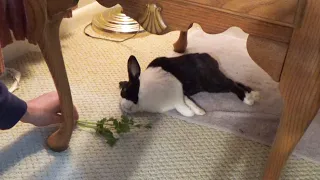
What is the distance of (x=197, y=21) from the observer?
639 millimetres

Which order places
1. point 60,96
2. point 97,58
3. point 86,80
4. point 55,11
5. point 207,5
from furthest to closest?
point 97,58, point 86,80, point 60,96, point 55,11, point 207,5

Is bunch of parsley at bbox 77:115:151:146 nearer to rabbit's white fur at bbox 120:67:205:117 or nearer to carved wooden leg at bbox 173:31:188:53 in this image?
rabbit's white fur at bbox 120:67:205:117

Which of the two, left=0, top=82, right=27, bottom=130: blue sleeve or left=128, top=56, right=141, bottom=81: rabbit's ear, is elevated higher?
left=0, top=82, right=27, bottom=130: blue sleeve

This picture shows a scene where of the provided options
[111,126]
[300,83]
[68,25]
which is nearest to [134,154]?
[111,126]

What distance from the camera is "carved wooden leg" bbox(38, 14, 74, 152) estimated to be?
0.79 metres

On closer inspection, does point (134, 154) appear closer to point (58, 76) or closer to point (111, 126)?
point (111, 126)

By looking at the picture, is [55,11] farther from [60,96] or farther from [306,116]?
[306,116]

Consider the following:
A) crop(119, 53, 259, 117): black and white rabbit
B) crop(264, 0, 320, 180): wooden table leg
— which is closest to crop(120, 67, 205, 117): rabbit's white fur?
crop(119, 53, 259, 117): black and white rabbit

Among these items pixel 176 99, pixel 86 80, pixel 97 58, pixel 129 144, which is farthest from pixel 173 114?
pixel 97 58

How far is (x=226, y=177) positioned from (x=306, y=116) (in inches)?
12.2

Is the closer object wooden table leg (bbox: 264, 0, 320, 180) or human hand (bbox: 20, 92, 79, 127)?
wooden table leg (bbox: 264, 0, 320, 180)

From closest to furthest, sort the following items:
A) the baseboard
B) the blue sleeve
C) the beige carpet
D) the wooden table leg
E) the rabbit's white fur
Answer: the wooden table leg, the blue sleeve, the beige carpet, the rabbit's white fur, the baseboard

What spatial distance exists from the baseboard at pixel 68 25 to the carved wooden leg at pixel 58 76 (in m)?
0.50

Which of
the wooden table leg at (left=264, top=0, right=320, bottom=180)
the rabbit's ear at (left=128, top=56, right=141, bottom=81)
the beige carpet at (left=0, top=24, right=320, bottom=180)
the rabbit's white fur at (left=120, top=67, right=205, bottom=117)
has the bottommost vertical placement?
the beige carpet at (left=0, top=24, right=320, bottom=180)
